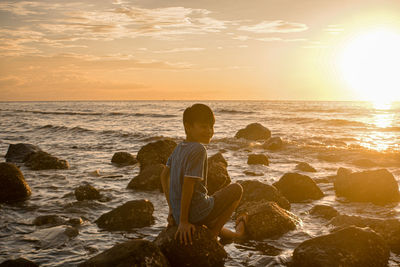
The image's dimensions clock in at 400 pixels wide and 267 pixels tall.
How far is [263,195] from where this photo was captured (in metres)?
7.24

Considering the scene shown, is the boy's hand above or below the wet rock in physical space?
above

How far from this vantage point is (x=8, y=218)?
6.59 meters

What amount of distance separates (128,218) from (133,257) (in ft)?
7.62

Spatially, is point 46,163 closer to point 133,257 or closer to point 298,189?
point 298,189

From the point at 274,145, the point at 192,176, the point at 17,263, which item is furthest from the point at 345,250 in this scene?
the point at 274,145

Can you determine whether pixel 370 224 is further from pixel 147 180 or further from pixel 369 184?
pixel 147 180

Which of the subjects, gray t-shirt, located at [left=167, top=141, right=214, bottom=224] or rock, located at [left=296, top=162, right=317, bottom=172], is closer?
gray t-shirt, located at [left=167, top=141, right=214, bottom=224]

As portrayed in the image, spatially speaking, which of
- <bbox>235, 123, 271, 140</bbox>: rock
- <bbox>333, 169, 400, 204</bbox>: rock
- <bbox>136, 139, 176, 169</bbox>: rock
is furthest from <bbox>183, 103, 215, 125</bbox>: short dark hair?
<bbox>235, 123, 271, 140</bbox>: rock

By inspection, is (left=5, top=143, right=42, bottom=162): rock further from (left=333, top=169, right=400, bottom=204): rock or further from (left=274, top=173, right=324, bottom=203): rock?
(left=333, top=169, right=400, bottom=204): rock

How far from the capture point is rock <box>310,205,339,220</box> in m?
6.65

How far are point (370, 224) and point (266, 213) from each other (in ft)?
5.37

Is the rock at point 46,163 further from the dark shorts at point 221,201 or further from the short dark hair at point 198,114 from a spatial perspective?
the short dark hair at point 198,114

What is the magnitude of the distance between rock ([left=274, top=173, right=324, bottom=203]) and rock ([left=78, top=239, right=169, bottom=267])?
456cm

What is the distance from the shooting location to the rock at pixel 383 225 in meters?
5.13
